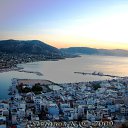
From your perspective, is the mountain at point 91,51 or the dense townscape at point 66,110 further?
the mountain at point 91,51

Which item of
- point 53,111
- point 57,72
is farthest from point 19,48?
point 53,111

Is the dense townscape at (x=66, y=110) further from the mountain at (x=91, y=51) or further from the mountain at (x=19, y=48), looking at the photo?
the mountain at (x=91, y=51)

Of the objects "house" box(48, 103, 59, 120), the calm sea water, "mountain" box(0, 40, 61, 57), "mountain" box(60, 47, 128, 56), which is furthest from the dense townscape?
"mountain" box(60, 47, 128, 56)

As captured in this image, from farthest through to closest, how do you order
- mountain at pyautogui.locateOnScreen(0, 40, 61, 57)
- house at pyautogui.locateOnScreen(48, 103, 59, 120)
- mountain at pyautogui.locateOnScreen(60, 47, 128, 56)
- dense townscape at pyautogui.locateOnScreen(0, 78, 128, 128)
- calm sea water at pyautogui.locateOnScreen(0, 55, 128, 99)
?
1. mountain at pyautogui.locateOnScreen(60, 47, 128, 56)
2. mountain at pyautogui.locateOnScreen(0, 40, 61, 57)
3. calm sea water at pyautogui.locateOnScreen(0, 55, 128, 99)
4. house at pyautogui.locateOnScreen(48, 103, 59, 120)
5. dense townscape at pyautogui.locateOnScreen(0, 78, 128, 128)

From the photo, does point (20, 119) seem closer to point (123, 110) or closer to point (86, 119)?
point (86, 119)

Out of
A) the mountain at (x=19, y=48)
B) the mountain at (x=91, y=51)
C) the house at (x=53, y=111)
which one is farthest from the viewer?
the mountain at (x=91, y=51)

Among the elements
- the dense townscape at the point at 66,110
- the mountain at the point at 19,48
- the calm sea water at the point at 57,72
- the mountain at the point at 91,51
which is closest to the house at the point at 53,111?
the dense townscape at the point at 66,110

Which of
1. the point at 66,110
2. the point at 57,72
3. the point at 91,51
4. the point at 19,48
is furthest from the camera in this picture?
the point at 91,51

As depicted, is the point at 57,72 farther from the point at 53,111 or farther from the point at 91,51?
the point at 91,51

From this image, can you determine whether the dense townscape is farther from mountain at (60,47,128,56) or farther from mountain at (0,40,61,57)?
mountain at (60,47,128,56)

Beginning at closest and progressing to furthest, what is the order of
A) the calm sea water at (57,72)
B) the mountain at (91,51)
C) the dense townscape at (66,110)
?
the dense townscape at (66,110) → the calm sea water at (57,72) → the mountain at (91,51)

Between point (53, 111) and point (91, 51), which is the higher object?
point (53, 111)

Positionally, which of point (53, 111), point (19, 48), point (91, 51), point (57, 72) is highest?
point (19, 48)
